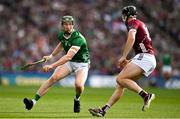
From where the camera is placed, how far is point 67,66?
1798cm

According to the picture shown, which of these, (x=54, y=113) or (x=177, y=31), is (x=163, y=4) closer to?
(x=177, y=31)

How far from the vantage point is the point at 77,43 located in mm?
17469

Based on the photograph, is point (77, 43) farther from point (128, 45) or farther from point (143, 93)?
point (143, 93)

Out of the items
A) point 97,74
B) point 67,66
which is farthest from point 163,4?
point 67,66

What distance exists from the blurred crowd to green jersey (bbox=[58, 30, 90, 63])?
780 inches

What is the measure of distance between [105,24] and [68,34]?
22.0 meters

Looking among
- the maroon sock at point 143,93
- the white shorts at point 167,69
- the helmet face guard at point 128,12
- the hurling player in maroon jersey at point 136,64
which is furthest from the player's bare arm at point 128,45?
the white shorts at point 167,69

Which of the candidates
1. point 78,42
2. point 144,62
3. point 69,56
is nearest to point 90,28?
point 78,42

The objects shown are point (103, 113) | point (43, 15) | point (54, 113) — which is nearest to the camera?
point (103, 113)

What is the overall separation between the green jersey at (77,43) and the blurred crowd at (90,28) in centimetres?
1982

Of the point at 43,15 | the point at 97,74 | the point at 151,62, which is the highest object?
the point at 151,62

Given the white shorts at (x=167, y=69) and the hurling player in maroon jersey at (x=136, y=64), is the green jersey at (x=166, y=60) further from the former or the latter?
the hurling player in maroon jersey at (x=136, y=64)

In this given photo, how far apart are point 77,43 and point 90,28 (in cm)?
2202

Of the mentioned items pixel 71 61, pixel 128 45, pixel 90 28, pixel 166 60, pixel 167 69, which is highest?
pixel 128 45
